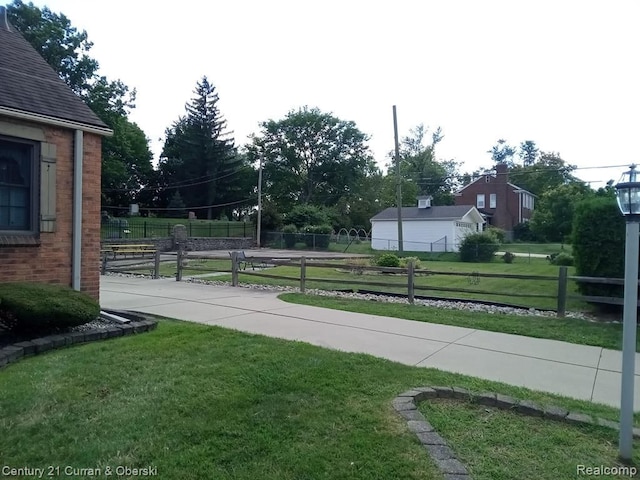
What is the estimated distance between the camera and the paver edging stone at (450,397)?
2.82 metres

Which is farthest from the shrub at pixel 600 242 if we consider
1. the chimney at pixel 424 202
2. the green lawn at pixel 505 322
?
the chimney at pixel 424 202

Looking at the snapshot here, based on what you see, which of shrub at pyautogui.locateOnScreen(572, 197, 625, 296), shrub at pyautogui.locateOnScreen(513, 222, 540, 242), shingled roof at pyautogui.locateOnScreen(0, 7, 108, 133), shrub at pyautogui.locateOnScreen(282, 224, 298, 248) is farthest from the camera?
shrub at pyautogui.locateOnScreen(513, 222, 540, 242)

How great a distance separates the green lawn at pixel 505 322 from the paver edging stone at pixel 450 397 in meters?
3.22

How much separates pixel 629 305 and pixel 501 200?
4896 cm

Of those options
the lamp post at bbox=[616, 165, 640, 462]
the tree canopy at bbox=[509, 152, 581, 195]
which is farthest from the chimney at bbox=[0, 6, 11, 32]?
the tree canopy at bbox=[509, 152, 581, 195]

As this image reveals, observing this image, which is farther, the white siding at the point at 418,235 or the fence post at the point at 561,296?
the white siding at the point at 418,235

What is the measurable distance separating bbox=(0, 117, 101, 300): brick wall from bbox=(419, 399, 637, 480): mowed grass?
5.68 meters

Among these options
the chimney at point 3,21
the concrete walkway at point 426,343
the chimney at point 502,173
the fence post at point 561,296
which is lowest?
the concrete walkway at point 426,343

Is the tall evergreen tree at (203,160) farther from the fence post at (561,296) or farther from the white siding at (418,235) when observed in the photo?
the fence post at (561,296)

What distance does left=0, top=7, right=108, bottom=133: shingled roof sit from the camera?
6.50 metres

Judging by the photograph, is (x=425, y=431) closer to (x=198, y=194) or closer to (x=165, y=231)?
(x=165, y=231)

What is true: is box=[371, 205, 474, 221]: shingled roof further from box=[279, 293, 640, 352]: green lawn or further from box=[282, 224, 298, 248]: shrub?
box=[279, 293, 640, 352]: green lawn

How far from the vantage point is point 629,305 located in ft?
9.80

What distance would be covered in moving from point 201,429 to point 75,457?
0.79 m
